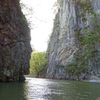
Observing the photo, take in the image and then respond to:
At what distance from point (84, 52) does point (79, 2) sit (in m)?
23.8

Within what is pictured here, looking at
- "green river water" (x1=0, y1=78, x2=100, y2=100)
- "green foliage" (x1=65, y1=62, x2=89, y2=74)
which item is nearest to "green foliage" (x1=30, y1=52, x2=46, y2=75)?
"green foliage" (x1=65, y1=62, x2=89, y2=74)

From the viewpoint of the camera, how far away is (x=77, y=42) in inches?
1897

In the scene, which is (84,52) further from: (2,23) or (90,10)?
(2,23)

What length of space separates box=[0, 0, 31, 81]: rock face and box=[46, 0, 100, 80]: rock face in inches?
823

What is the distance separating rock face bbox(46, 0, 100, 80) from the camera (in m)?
39.7

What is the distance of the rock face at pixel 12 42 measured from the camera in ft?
65.9

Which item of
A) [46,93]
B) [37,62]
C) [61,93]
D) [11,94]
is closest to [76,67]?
[37,62]

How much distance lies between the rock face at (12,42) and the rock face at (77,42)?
20907 millimetres

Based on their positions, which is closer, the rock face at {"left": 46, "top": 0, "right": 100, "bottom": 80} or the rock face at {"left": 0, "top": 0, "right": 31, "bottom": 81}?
the rock face at {"left": 0, "top": 0, "right": 31, "bottom": 81}

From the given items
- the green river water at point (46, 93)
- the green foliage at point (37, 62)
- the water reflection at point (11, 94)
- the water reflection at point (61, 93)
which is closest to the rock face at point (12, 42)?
the green river water at point (46, 93)

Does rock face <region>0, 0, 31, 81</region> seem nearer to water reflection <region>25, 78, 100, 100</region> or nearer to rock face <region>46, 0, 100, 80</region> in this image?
water reflection <region>25, 78, 100, 100</region>

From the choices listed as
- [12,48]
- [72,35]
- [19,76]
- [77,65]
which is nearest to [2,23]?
[12,48]

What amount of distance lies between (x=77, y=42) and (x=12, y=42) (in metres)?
31.2

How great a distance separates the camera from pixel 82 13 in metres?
50.1
